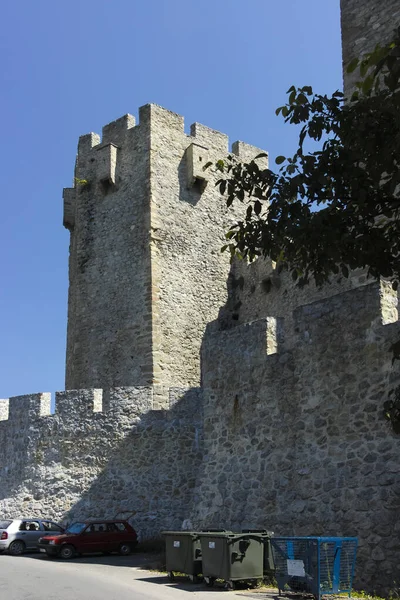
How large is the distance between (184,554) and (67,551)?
4.54 metres

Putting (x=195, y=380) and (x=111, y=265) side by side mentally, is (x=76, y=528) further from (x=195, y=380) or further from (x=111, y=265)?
(x=111, y=265)

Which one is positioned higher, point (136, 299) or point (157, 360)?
point (136, 299)

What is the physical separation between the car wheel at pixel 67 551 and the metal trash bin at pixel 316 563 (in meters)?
6.77

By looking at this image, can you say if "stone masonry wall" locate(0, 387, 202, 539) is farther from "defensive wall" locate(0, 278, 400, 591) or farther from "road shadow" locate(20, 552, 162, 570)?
"road shadow" locate(20, 552, 162, 570)

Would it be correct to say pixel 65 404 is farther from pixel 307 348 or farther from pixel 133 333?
pixel 307 348

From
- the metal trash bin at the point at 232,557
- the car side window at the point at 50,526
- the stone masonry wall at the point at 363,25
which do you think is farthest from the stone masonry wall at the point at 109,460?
the stone masonry wall at the point at 363,25

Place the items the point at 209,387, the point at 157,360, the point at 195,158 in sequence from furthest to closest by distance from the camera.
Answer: the point at 195,158 < the point at 157,360 < the point at 209,387

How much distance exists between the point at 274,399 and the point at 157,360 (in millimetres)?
9137

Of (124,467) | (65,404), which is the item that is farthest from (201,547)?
(65,404)

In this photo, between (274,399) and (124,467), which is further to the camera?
(124,467)

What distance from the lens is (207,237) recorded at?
25219 millimetres

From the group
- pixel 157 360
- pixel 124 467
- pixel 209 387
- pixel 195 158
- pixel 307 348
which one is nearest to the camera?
pixel 307 348

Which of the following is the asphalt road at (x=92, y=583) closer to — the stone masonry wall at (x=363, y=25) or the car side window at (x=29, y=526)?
the car side window at (x=29, y=526)

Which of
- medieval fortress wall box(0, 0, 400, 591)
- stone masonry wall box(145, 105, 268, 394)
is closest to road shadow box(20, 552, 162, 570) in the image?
medieval fortress wall box(0, 0, 400, 591)
